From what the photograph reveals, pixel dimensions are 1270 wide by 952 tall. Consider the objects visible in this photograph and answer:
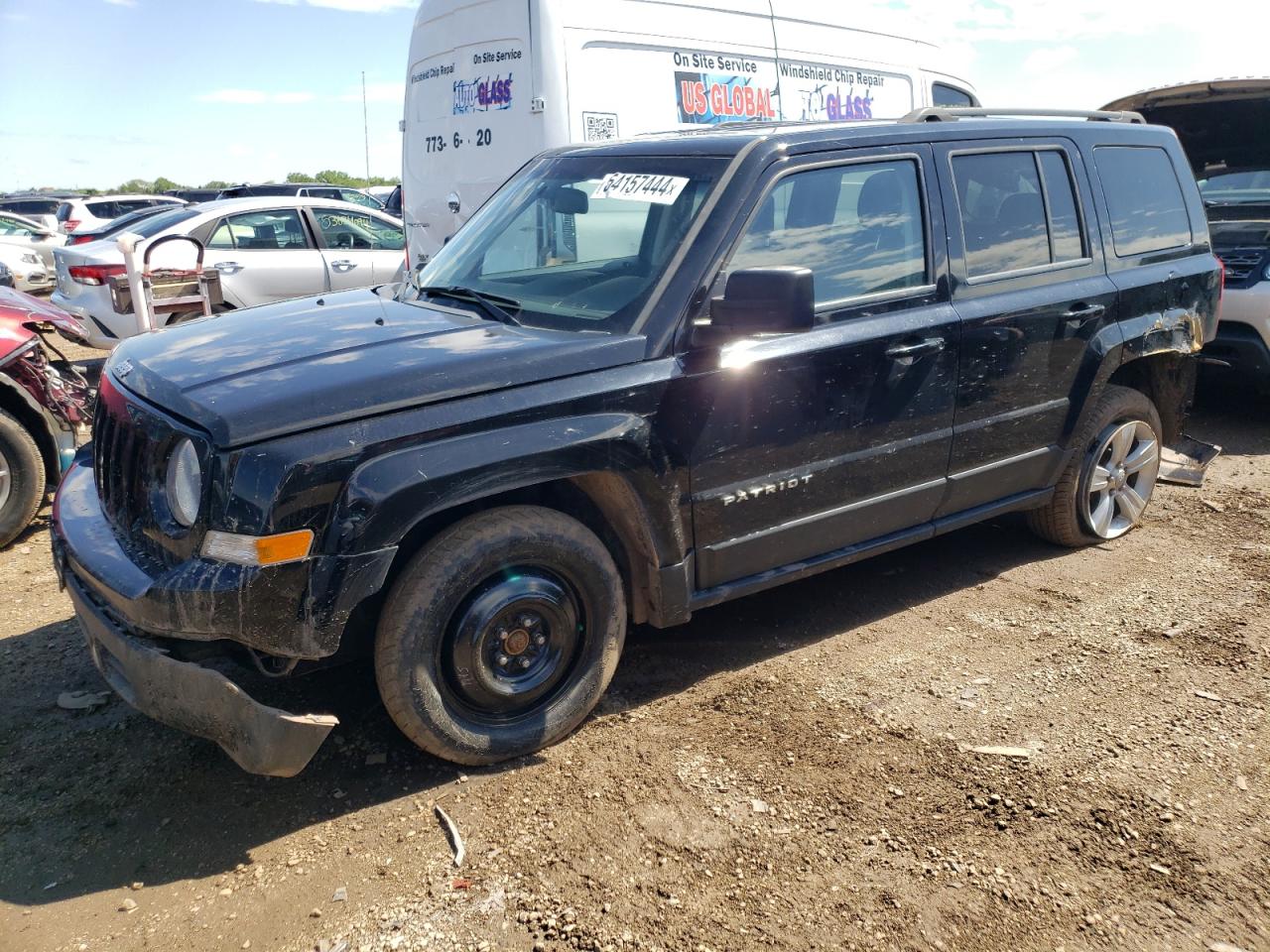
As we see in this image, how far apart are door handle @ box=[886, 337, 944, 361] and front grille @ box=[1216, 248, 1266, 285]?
15.1 feet

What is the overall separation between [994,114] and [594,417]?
279cm

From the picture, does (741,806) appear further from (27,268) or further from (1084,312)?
(27,268)

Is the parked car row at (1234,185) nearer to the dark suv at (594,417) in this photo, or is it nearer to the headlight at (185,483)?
the dark suv at (594,417)

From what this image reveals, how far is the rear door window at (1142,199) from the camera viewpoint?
4766mm

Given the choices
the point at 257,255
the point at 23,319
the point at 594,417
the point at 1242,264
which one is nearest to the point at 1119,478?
the point at 594,417

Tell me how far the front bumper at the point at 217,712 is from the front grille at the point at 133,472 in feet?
0.92

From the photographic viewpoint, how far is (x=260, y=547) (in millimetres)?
2730

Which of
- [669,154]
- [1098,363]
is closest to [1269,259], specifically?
[1098,363]

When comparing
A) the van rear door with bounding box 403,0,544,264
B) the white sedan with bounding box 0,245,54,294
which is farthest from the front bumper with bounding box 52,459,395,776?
the white sedan with bounding box 0,245,54,294

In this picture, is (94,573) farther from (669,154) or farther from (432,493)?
(669,154)

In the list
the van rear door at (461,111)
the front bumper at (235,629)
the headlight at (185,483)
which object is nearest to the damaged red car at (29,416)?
the front bumper at (235,629)

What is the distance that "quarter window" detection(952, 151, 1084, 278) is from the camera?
419cm

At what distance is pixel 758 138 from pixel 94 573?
8.67 feet

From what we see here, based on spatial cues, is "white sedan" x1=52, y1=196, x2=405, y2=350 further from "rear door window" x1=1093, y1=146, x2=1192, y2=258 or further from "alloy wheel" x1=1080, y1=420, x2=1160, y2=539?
"alloy wheel" x1=1080, y1=420, x2=1160, y2=539
